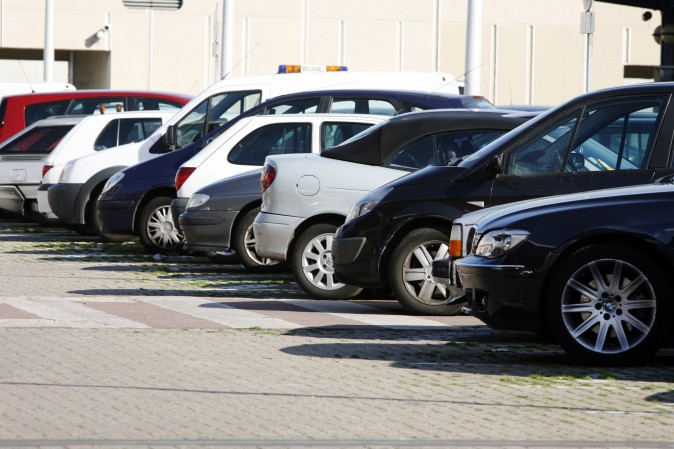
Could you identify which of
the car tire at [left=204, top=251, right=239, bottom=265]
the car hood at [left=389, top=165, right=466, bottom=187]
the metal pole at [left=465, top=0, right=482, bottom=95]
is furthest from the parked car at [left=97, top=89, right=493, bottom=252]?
the metal pole at [left=465, top=0, right=482, bottom=95]

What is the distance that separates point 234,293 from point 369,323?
8.60 ft

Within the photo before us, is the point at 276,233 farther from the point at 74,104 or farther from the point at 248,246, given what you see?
the point at 74,104

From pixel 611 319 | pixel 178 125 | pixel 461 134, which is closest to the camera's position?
pixel 611 319

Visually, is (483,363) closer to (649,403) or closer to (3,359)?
(649,403)

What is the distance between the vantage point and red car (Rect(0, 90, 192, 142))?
2344 cm

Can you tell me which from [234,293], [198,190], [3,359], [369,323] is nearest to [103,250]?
[198,190]

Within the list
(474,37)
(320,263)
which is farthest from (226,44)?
(320,263)

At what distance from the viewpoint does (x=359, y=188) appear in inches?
497

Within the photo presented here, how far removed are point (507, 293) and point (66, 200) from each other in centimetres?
1148

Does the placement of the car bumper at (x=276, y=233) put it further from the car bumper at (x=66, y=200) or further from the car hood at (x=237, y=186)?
the car bumper at (x=66, y=200)

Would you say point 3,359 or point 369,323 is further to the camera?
point 369,323

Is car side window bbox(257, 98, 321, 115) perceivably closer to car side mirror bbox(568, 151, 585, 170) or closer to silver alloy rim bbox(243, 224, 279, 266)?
silver alloy rim bbox(243, 224, 279, 266)

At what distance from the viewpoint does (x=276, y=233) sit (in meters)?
12.8

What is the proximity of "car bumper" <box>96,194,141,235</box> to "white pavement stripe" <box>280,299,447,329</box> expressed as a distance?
500cm
